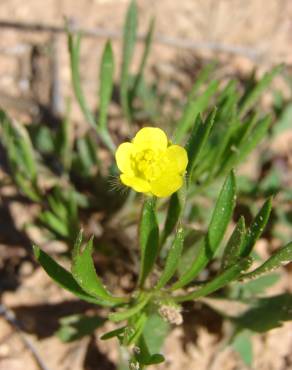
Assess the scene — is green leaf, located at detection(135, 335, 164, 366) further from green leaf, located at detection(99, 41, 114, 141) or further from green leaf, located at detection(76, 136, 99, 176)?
green leaf, located at detection(76, 136, 99, 176)

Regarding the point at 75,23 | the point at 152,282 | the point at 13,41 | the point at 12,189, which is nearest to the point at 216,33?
the point at 75,23

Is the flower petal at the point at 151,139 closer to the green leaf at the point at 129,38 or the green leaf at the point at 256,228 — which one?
the green leaf at the point at 256,228

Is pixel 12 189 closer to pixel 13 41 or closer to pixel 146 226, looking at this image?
pixel 13 41

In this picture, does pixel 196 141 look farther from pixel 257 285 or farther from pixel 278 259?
pixel 257 285

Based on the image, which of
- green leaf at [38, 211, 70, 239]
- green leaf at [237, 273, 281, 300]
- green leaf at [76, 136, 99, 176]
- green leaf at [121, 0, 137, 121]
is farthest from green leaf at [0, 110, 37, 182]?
green leaf at [237, 273, 281, 300]

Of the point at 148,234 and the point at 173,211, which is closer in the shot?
the point at 148,234

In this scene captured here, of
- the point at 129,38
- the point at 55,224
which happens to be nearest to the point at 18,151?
the point at 55,224
